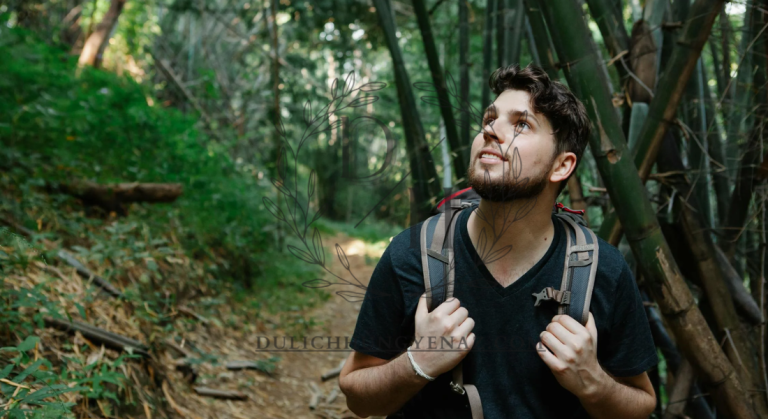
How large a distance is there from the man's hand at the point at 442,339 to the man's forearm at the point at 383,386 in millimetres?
36

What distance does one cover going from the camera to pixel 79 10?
29.1ft

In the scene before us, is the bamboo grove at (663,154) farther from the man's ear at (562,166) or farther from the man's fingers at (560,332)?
the man's fingers at (560,332)

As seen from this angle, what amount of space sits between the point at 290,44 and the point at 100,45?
3223 mm

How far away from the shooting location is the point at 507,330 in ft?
4.20

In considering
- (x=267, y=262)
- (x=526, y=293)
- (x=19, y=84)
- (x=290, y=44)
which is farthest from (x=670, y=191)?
(x=290, y=44)

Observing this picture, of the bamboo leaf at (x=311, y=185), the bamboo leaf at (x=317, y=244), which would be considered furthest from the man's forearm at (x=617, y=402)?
the bamboo leaf at (x=311, y=185)

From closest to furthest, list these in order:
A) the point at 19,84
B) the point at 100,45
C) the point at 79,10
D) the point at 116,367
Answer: the point at 116,367 → the point at 19,84 → the point at 100,45 → the point at 79,10

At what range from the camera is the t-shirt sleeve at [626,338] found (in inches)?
50.4

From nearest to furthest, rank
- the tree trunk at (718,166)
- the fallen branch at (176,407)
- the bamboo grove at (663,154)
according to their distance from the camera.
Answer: the bamboo grove at (663,154)
the tree trunk at (718,166)
the fallen branch at (176,407)

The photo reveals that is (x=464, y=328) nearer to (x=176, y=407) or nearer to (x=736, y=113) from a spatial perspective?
(x=176, y=407)

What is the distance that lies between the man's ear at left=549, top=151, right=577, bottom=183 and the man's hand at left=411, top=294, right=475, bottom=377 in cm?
42

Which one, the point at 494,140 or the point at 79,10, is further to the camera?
the point at 79,10

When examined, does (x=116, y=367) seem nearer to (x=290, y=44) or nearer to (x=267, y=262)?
(x=267, y=262)

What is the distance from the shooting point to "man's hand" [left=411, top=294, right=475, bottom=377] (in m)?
1.15
